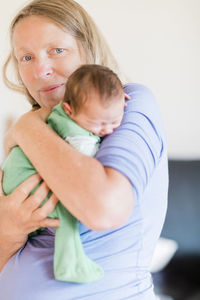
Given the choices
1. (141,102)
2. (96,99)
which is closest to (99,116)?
(96,99)

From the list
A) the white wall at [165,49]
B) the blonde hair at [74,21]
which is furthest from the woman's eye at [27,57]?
the white wall at [165,49]

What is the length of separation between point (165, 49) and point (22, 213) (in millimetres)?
1704

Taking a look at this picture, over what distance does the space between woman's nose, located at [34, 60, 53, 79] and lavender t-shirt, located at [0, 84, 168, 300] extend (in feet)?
0.78

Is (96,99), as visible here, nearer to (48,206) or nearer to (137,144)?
(137,144)

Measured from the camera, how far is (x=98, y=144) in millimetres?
961

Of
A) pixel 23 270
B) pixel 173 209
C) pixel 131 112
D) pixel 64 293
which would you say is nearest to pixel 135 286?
pixel 64 293

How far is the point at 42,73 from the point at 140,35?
4.69 ft

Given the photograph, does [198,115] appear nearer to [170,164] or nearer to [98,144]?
[170,164]

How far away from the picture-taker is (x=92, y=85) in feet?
2.93

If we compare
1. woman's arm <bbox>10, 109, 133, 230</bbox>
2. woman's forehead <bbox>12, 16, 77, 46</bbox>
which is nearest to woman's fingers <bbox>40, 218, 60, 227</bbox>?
woman's arm <bbox>10, 109, 133, 230</bbox>

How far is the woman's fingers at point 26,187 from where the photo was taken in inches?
38.8

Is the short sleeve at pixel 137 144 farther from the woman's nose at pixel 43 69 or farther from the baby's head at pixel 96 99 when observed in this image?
the woman's nose at pixel 43 69

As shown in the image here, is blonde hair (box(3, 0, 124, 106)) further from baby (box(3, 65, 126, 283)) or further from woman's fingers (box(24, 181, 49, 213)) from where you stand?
woman's fingers (box(24, 181, 49, 213))

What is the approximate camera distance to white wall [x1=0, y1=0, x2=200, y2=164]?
240 centimetres
